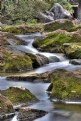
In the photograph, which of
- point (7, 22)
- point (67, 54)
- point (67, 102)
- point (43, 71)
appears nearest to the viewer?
point (67, 102)

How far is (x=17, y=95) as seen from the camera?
9.83 m

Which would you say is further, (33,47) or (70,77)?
(33,47)

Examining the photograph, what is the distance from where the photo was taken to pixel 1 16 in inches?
1099

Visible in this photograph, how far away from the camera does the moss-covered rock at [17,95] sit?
9744mm

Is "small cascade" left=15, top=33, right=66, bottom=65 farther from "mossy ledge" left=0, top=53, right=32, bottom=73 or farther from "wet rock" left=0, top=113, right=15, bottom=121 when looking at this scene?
"wet rock" left=0, top=113, right=15, bottom=121

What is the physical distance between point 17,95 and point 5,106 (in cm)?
102

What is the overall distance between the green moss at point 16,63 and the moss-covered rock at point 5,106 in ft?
15.7

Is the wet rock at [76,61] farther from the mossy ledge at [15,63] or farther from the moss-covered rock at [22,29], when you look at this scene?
the moss-covered rock at [22,29]

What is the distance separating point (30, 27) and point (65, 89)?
1262cm

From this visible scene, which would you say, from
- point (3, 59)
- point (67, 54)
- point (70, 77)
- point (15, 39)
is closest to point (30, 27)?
point (15, 39)

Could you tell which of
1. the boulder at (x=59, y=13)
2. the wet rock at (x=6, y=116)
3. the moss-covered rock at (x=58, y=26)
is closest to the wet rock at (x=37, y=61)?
the wet rock at (x=6, y=116)

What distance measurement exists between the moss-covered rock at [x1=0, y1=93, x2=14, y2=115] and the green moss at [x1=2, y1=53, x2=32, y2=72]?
4780 millimetres

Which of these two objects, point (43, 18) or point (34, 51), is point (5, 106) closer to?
point (34, 51)

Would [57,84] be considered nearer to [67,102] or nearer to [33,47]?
[67,102]
